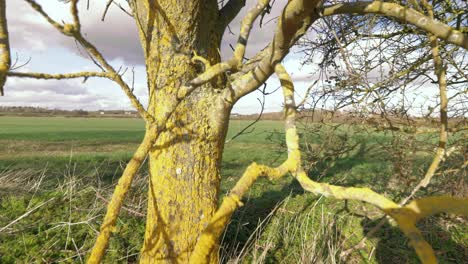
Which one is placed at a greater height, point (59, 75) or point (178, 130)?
point (59, 75)

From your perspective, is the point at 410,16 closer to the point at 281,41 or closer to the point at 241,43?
the point at 281,41

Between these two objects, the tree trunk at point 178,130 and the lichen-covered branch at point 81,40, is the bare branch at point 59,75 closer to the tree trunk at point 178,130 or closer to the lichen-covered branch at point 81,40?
the lichen-covered branch at point 81,40

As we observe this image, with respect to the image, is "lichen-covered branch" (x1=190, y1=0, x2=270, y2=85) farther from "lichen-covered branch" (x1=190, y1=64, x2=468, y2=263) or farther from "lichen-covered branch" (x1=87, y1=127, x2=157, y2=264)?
"lichen-covered branch" (x1=87, y1=127, x2=157, y2=264)

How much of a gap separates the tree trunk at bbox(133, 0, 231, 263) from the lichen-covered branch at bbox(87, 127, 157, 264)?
0.94m

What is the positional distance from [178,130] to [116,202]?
1015 mm

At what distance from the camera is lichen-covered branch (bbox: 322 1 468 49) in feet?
5.67

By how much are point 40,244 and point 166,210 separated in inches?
81.3

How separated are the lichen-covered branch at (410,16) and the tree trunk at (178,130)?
1.07 m

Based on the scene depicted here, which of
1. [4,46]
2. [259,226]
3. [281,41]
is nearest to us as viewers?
[4,46]

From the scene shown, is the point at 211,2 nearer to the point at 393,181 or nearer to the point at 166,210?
the point at 166,210

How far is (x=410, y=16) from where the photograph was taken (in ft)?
6.18

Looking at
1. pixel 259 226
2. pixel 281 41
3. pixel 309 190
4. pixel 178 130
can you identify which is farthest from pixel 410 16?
pixel 259 226

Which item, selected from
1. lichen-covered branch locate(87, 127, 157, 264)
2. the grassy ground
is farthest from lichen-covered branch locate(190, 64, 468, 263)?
the grassy ground

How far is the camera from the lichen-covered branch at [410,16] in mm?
1729
